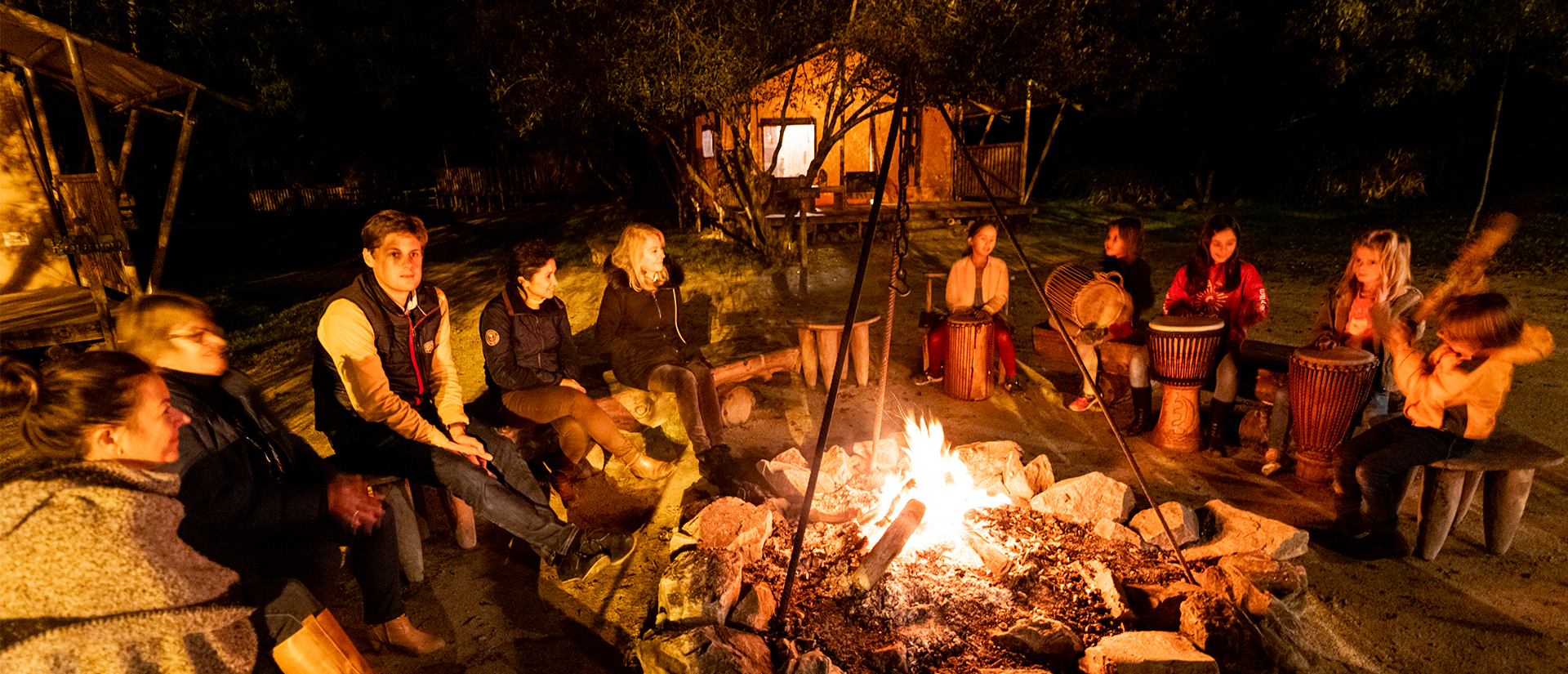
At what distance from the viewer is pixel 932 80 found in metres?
7.92

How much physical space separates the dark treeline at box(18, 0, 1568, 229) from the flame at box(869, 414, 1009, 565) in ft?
6.73

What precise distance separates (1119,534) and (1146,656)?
3.20ft

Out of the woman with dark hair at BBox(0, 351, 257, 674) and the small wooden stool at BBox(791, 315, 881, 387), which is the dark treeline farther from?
the small wooden stool at BBox(791, 315, 881, 387)

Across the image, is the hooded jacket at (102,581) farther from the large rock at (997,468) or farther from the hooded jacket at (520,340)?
the large rock at (997,468)

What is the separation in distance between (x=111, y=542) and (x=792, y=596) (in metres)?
2.34

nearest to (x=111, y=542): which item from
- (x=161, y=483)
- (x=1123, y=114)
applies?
(x=161, y=483)

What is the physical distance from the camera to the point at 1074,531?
367 cm

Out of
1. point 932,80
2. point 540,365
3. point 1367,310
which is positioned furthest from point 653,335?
point 932,80

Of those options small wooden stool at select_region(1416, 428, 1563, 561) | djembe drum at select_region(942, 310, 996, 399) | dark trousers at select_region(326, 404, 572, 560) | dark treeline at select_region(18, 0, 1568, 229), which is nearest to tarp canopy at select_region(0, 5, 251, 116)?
dark treeline at select_region(18, 0, 1568, 229)

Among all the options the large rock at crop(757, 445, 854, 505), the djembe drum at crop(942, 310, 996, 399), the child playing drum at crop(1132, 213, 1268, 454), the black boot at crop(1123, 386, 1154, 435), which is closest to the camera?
the large rock at crop(757, 445, 854, 505)

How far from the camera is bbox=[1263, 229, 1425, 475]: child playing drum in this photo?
13.9 feet

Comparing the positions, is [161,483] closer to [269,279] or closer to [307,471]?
[307,471]

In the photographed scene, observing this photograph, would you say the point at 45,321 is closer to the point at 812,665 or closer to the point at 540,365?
the point at 540,365

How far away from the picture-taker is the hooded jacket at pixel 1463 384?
10.4 feet
